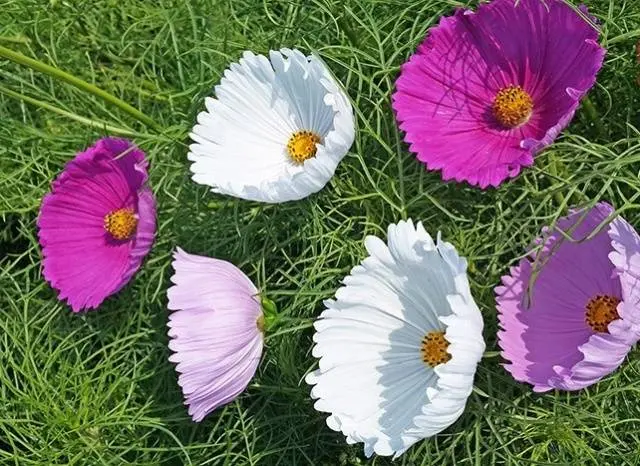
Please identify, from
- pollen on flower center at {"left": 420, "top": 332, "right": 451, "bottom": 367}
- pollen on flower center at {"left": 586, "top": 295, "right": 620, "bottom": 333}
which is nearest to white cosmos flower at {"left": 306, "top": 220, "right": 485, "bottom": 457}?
pollen on flower center at {"left": 420, "top": 332, "right": 451, "bottom": 367}

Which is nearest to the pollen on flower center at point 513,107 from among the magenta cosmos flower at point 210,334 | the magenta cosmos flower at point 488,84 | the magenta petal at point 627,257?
the magenta cosmos flower at point 488,84

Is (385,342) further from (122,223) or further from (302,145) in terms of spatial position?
(122,223)

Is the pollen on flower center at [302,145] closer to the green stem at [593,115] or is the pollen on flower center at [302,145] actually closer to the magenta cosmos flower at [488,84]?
the magenta cosmos flower at [488,84]

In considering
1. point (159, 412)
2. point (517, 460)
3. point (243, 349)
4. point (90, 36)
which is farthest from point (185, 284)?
point (90, 36)

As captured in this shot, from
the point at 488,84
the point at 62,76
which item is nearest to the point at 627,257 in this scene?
the point at 488,84

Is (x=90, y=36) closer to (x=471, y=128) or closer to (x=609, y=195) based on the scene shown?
(x=471, y=128)

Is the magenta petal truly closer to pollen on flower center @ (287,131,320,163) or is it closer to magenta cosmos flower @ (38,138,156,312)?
pollen on flower center @ (287,131,320,163)

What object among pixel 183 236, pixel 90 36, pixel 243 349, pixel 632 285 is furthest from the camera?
pixel 90 36
